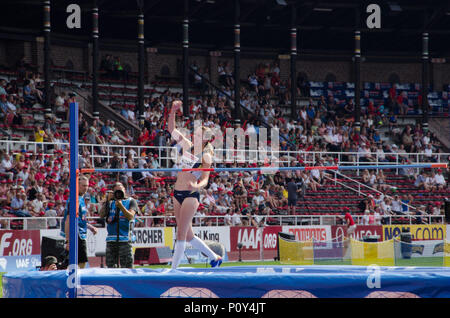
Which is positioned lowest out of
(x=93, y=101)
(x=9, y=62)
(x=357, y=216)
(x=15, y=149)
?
(x=357, y=216)

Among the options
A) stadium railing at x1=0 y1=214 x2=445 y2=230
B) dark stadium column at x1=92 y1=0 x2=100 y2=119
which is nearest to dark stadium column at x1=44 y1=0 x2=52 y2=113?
dark stadium column at x1=92 y1=0 x2=100 y2=119

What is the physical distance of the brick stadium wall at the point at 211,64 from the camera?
33.5 meters

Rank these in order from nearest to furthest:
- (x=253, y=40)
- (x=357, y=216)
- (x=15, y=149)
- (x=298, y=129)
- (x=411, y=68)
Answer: (x=15, y=149) < (x=357, y=216) < (x=298, y=129) < (x=253, y=40) < (x=411, y=68)

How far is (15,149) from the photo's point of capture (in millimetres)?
24469

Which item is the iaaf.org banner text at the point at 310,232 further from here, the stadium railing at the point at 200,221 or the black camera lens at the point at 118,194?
the black camera lens at the point at 118,194

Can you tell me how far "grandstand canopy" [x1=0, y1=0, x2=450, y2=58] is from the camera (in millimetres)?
33594

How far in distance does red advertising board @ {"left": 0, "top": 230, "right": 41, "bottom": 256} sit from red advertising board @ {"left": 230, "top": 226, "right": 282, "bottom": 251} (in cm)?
648

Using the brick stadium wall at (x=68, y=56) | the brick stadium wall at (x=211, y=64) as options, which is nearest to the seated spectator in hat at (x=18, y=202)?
the brick stadium wall at (x=211, y=64)

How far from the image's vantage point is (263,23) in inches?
1458

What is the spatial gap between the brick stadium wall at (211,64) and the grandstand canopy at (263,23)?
2.23ft

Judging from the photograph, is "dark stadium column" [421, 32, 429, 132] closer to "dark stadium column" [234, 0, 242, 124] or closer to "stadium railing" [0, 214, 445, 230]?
"stadium railing" [0, 214, 445, 230]
